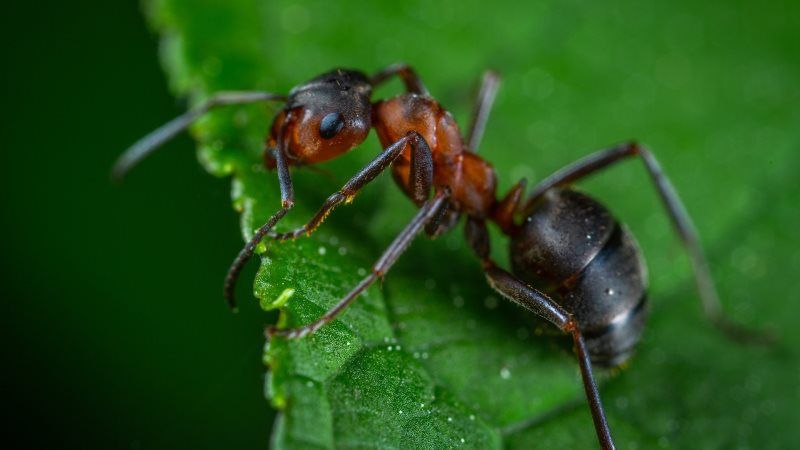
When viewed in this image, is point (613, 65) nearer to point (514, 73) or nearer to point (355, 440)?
point (514, 73)

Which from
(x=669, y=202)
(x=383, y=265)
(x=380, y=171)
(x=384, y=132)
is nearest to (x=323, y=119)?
(x=380, y=171)

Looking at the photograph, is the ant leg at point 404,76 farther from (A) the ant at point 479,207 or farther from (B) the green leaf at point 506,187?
(B) the green leaf at point 506,187

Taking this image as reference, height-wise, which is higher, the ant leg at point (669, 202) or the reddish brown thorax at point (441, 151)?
the reddish brown thorax at point (441, 151)

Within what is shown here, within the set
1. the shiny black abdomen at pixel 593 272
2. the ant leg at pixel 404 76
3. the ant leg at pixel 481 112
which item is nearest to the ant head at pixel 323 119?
the ant leg at pixel 404 76

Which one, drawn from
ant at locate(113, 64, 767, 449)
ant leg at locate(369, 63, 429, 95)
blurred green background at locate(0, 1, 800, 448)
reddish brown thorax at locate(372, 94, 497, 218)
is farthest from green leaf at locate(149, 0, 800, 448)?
ant leg at locate(369, 63, 429, 95)

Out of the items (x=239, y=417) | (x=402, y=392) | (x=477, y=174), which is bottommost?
(x=239, y=417)

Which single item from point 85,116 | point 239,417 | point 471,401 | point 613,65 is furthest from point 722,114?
point 85,116

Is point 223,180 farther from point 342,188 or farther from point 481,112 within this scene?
point 481,112
